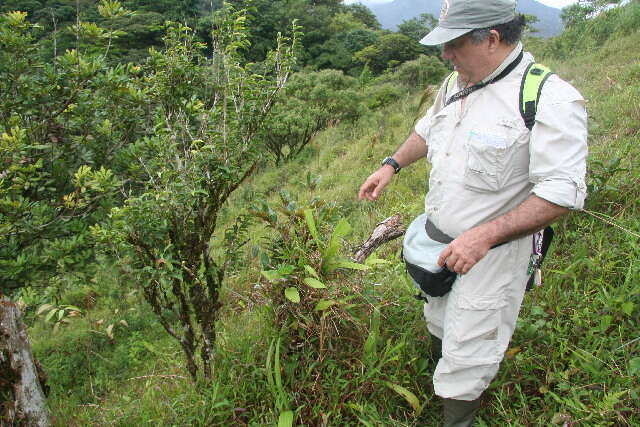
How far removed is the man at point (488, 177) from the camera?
4.96 feet

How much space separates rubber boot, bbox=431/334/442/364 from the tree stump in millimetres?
682

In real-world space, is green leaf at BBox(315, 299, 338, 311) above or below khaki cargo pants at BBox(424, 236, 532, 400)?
below

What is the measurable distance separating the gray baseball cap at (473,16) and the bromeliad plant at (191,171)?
940 millimetres

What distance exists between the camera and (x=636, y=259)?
244 cm

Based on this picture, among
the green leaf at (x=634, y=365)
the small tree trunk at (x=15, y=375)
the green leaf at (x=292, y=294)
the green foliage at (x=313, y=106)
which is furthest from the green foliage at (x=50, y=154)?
the green foliage at (x=313, y=106)

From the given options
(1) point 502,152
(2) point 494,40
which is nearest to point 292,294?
(1) point 502,152

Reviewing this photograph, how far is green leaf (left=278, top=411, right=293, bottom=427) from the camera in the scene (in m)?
1.89

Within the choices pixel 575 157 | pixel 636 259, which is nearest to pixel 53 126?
pixel 575 157

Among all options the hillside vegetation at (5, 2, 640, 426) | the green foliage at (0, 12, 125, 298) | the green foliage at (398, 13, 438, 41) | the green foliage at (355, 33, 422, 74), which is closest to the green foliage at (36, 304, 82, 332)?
the hillside vegetation at (5, 2, 640, 426)

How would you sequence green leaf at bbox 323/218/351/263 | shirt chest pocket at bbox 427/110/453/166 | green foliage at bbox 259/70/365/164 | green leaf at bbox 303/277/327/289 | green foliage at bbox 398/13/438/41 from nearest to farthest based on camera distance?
shirt chest pocket at bbox 427/110/453/166 → green leaf at bbox 303/277/327/289 → green leaf at bbox 323/218/351/263 → green foliage at bbox 259/70/365/164 → green foliage at bbox 398/13/438/41

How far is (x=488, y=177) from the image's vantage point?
168 cm

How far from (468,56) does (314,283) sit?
113 centimetres

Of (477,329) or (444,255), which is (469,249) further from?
(477,329)

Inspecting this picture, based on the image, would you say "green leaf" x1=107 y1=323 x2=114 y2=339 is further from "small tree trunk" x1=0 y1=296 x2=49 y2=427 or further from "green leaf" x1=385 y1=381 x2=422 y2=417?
"green leaf" x1=385 y1=381 x2=422 y2=417
